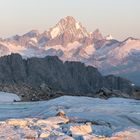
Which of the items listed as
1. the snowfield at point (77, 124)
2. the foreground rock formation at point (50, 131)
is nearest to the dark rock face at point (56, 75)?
the snowfield at point (77, 124)

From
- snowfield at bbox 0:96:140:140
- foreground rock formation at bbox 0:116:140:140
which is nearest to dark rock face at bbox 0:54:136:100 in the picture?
snowfield at bbox 0:96:140:140

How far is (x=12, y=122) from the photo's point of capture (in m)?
19.8

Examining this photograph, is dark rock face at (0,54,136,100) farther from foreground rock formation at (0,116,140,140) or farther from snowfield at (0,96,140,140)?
Answer: foreground rock formation at (0,116,140,140)

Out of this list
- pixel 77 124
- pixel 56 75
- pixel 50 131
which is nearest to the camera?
pixel 50 131

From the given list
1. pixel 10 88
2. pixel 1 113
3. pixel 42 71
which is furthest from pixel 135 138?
pixel 42 71

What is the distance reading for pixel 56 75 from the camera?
165750mm

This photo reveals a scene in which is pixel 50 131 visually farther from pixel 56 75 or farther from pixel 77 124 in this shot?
pixel 56 75

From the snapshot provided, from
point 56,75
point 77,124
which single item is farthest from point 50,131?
point 56,75

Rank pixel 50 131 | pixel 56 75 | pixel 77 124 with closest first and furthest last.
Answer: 1. pixel 50 131
2. pixel 77 124
3. pixel 56 75

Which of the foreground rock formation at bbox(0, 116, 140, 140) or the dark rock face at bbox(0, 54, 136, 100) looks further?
the dark rock face at bbox(0, 54, 136, 100)

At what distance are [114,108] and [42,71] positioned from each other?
129 metres

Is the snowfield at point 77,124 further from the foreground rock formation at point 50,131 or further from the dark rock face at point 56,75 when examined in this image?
the dark rock face at point 56,75

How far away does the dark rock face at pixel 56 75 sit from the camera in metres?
138

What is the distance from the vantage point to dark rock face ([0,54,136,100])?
138m
